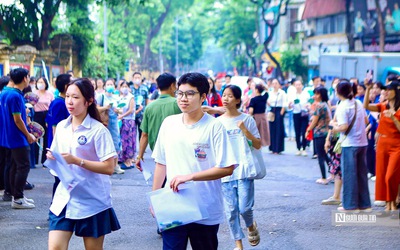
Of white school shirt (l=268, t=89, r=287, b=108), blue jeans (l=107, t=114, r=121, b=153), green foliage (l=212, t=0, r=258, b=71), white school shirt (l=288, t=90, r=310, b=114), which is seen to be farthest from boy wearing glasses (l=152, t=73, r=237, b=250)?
green foliage (l=212, t=0, r=258, b=71)

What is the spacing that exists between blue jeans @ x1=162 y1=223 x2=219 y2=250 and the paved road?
102 inches

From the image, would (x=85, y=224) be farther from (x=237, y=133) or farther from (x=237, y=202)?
(x=237, y=133)

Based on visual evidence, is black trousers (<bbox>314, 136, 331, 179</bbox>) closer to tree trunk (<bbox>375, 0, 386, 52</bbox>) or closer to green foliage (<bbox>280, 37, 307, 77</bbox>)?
tree trunk (<bbox>375, 0, 386, 52</bbox>)

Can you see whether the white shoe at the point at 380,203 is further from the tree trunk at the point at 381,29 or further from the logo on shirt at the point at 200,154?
the tree trunk at the point at 381,29

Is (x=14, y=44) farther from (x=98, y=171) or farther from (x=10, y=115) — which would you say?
(x=98, y=171)

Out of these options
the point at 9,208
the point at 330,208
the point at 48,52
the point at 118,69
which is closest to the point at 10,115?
the point at 9,208

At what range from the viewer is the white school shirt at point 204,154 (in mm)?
5086

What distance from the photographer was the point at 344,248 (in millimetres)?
7777

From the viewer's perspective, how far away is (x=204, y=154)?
5090 millimetres

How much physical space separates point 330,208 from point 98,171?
5.74 m

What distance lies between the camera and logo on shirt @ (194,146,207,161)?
509 cm

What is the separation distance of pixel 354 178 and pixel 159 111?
307 cm

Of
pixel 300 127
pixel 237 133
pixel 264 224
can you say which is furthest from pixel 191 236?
pixel 300 127

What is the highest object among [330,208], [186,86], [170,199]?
[186,86]
